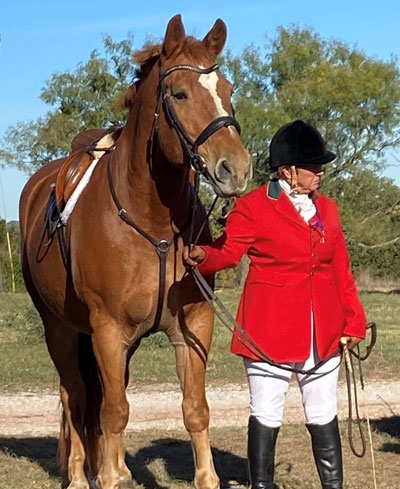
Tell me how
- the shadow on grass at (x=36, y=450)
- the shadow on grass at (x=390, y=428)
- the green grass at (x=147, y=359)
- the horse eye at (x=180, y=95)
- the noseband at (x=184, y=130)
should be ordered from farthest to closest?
1. the green grass at (x=147, y=359)
2. the shadow on grass at (x=390, y=428)
3. the shadow on grass at (x=36, y=450)
4. the horse eye at (x=180, y=95)
5. the noseband at (x=184, y=130)

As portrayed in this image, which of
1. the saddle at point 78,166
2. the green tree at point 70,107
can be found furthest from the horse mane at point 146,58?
the green tree at point 70,107

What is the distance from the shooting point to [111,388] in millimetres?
4516

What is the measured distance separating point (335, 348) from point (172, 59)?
156cm

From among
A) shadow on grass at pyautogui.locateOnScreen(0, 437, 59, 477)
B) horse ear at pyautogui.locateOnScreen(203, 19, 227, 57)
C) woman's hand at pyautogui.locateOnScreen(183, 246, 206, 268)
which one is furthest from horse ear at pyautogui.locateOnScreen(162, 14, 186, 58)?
shadow on grass at pyautogui.locateOnScreen(0, 437, 59, 477)

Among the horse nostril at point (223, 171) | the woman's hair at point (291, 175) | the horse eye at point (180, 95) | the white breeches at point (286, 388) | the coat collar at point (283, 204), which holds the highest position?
the horse eye at point (180, 95)

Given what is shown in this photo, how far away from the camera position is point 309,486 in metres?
5.34

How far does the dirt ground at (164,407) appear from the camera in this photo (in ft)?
25.3

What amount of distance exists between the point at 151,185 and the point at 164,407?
14.0 ft

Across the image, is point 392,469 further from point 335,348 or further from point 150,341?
point 150,341

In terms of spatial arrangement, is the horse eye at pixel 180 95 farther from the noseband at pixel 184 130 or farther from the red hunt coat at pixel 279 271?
the red hunt coat at pixel 279 271

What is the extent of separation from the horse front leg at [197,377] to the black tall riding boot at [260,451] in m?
0.38

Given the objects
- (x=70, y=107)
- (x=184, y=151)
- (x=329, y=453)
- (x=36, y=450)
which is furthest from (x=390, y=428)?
(x=70, y=107)

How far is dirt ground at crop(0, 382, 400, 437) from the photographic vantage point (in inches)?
304

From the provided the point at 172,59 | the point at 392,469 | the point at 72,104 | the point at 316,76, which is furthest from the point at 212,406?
the point at 316,76
